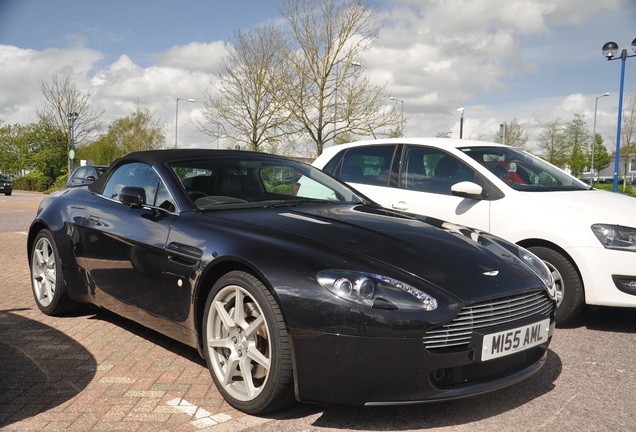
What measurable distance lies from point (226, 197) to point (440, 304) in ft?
5.68

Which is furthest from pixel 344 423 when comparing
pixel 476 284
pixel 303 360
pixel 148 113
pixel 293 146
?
pixel 148 113

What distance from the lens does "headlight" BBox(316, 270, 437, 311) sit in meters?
2.66

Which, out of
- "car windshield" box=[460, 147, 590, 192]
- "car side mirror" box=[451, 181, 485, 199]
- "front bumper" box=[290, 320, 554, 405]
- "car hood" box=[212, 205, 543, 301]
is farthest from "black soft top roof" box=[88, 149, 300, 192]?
"car windshield" box=[460, 147, 590, 192]

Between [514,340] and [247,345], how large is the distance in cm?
128

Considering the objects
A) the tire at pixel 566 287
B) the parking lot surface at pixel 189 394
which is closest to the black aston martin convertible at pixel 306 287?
the parking lot surface at pixel 189 394

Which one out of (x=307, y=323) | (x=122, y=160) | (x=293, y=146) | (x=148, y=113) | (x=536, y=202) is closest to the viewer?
(x=307, y=323)

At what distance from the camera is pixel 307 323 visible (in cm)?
269

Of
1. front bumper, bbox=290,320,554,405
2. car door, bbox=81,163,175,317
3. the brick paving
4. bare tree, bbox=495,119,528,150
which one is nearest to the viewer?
front bumper, bbox=290,320,554,405

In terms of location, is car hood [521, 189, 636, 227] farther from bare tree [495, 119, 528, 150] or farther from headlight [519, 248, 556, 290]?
bare tree [495, 119, 528, 150]

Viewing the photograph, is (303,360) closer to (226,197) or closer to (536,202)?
(226,197)

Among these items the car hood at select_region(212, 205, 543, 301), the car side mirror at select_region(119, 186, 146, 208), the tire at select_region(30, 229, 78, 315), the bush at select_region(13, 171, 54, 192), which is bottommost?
the bush at select_region(13, 171, 54, 192)

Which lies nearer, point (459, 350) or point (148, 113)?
point (459, 350)

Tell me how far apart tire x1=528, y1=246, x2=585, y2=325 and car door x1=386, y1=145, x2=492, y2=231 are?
0.68 meters

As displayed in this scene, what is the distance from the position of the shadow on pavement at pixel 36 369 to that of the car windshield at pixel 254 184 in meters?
1.23
